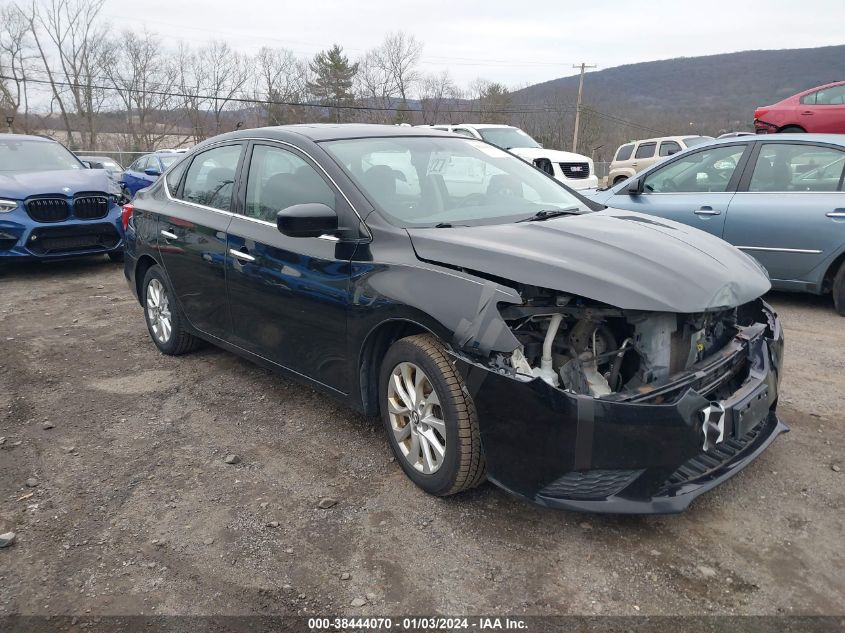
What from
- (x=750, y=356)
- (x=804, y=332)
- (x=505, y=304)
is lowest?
(x=804, y=332)

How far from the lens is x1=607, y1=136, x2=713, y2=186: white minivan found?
1891 centimetres

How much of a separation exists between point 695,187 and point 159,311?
16.3 ft

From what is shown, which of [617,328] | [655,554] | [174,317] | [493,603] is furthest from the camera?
[174,317]

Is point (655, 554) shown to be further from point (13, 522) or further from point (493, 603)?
point (13, 522)

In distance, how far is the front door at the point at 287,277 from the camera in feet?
10.5

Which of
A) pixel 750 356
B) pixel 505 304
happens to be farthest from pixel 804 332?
pixel 505 304

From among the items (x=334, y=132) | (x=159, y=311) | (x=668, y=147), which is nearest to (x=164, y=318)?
(x=159, y=311)

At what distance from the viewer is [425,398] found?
9.33ft

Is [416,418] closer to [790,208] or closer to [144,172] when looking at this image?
[790,208]

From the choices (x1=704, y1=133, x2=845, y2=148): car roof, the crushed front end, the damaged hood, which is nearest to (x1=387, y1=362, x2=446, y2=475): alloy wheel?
the crushed front end

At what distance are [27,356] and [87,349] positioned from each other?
423 mm

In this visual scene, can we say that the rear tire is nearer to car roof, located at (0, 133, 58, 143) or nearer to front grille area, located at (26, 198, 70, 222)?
front grille area, located at (26, 198, 70, 222)

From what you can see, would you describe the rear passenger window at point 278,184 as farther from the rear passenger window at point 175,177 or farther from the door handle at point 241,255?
the rear passenger window at point 175,177

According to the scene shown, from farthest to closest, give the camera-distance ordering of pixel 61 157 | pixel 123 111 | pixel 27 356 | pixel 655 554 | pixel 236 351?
pixel 123 111 < pixel 61 157 < pixel 27 356 < pixel 236 351 < pixel 655 554
